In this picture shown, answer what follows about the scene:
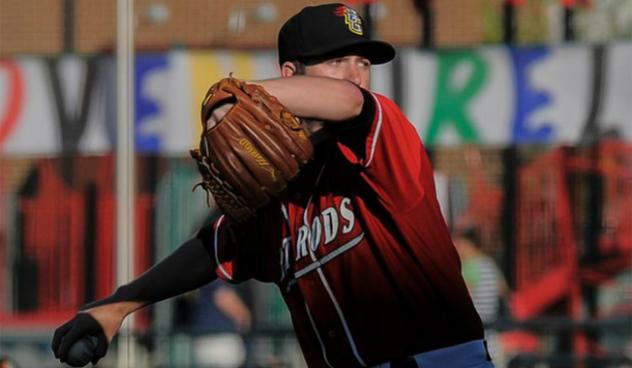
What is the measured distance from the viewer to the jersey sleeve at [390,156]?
3.27 metres

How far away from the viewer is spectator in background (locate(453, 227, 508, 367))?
1054 centimetres

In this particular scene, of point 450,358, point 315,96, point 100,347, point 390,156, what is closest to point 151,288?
point 100,347

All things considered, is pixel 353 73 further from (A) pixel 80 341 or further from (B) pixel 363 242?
(A) pixel 80 341

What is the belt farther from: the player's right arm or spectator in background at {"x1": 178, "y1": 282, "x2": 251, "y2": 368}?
spectator in background at {"x1": 178, "y1": 282, "x2": 251, "y2": 368}

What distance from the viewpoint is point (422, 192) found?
3480mm

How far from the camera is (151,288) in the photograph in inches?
161

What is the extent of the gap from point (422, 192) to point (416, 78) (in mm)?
7573

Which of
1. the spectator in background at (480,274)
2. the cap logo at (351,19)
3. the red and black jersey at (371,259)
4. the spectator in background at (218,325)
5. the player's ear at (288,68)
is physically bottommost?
the spectator in background at (218,325)

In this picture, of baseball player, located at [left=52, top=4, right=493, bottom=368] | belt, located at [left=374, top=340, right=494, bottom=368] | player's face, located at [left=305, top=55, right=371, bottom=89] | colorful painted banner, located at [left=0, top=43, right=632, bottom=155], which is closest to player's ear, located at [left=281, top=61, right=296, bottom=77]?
baseball player, located at [left=52, top=4, right=493, bottom=368]

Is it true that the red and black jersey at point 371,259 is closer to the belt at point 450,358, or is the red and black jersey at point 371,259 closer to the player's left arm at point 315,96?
the belt at point 450,358

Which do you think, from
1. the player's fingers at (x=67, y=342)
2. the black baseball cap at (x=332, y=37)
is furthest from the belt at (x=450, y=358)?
the player's fingers at (x=67, y=342)

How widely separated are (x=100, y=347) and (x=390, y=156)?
1152 millimetres

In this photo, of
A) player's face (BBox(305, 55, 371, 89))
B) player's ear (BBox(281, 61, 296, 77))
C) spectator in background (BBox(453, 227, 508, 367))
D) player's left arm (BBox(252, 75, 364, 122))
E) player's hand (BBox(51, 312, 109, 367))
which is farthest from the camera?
spectator in background (BBox(453, 227, 508, 367))

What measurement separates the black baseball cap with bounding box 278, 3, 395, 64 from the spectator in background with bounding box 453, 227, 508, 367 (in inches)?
279
